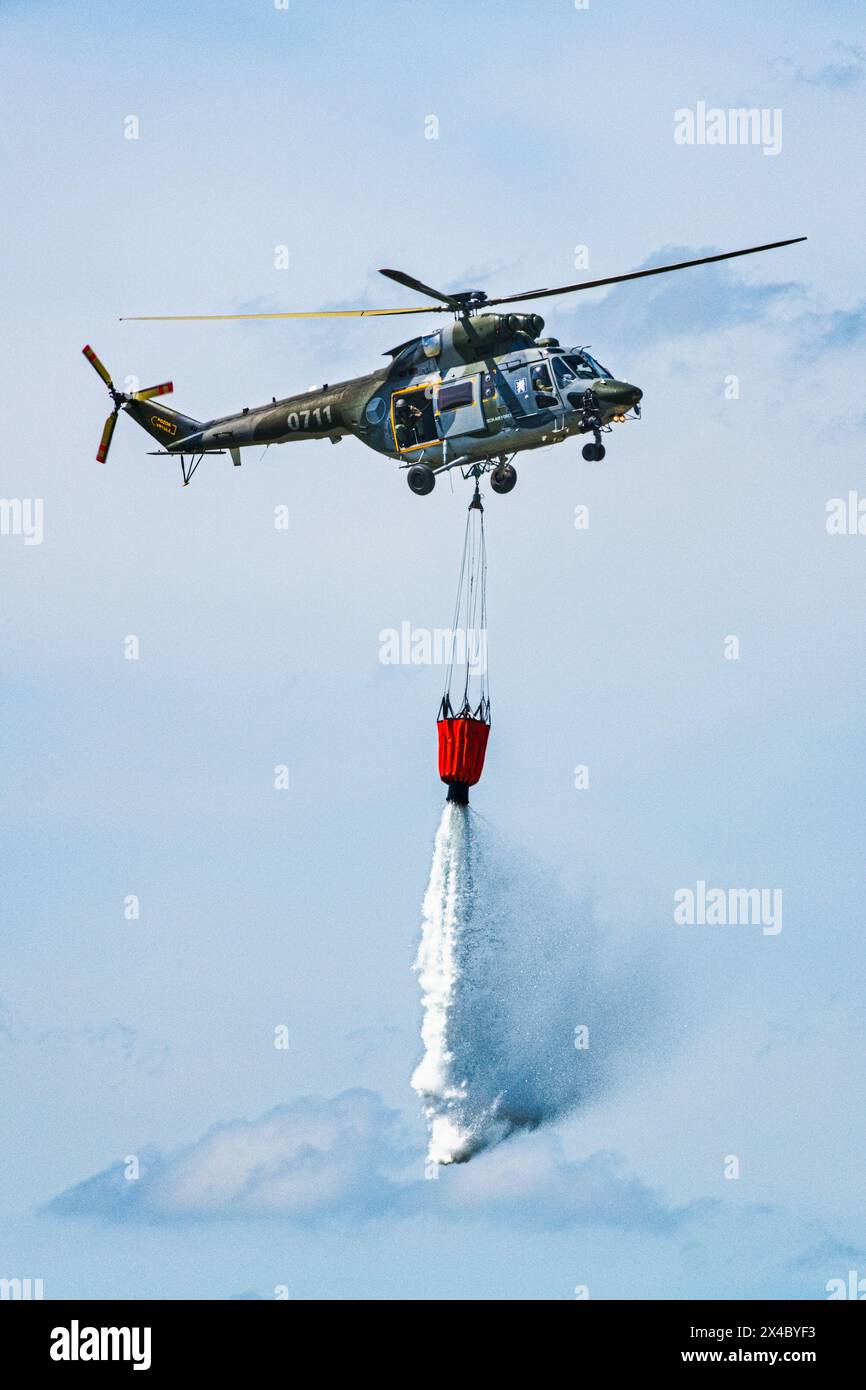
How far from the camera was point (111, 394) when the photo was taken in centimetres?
7769

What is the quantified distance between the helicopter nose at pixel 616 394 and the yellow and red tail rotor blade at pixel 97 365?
16.5 metres

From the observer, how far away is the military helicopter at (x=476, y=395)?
67312mm

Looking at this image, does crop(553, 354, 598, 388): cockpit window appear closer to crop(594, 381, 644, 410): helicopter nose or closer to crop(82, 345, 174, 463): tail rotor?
crop(594, 381, 644, 410): helicopter nose

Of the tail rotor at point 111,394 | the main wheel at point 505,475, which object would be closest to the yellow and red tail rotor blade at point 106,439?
the tail rotor at point 111,394

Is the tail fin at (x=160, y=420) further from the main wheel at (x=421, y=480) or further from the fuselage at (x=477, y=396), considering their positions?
the main wheel at (x=421, y=480)

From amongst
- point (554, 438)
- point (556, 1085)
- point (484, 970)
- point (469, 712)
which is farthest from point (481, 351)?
point (556, 1085)
